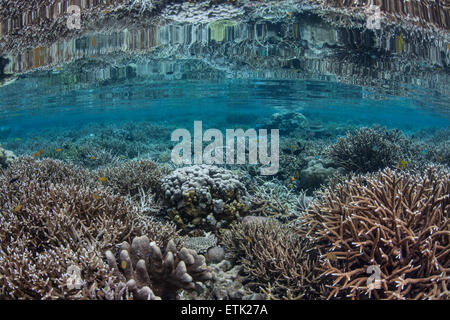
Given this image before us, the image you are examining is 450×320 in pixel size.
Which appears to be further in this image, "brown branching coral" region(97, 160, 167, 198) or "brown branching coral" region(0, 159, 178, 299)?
"brown branching coral" region(97, 160, 167, 198)

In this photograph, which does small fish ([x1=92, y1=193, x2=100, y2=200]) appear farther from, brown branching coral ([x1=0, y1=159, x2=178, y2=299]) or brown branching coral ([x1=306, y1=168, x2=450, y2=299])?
brown branching coral ([x1=306, y1=168, x2=450, y2=299])

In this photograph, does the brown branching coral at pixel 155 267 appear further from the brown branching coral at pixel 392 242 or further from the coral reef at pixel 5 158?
the coral reef at pixel 5 158

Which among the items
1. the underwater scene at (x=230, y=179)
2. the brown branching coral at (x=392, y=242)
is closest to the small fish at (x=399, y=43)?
the underwater scene at (x=230, y=179)

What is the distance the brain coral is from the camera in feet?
19.1

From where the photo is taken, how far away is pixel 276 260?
418 cm

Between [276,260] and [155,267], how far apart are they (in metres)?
1.93

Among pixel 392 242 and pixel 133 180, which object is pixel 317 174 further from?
pixel 133 180

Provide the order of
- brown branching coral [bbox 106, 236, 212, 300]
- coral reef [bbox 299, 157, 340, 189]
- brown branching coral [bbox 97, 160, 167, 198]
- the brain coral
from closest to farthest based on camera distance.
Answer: brown branching coral [bbox 106, 236, 212, 300] → the brain coral → brown branching coral [bbox 97, 160, 167, 198] → coral reef [bbox 299, 157, 340, 189]

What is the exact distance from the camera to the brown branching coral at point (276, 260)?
3844 millimetres

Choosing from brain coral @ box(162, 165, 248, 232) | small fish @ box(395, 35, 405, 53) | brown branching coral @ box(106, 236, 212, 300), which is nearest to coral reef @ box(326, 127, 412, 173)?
small fish @ box(395, 35, 405, 53)

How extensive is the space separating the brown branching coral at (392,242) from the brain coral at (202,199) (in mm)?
2378

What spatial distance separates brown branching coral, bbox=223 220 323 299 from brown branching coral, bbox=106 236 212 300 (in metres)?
1.25

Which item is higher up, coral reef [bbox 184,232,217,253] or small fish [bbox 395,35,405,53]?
small fish [bbox 395,35,405,53]

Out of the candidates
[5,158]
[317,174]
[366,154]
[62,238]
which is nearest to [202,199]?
[62,238]
